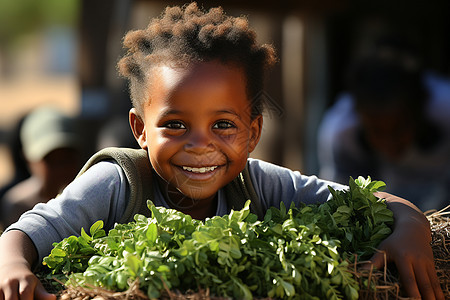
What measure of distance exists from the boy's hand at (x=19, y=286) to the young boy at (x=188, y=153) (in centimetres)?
7

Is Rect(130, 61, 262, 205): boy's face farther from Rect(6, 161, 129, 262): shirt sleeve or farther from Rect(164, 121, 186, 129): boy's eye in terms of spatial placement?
Rect(6, 161, 129, 262): shirt sleeve

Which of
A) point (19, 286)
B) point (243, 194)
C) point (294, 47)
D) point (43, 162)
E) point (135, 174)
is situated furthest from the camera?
point (294, 47)

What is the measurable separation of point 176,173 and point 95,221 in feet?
0.79

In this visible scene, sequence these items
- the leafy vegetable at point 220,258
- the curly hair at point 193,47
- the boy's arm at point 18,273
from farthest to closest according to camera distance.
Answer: the curly hair at point 193,47 → the boy's arm at point 18,273 → the leafy vegetable at point 220,258

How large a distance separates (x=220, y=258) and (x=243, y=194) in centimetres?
59

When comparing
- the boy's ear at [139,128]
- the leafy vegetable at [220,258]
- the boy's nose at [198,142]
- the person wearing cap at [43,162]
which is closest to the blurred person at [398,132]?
the person wearing cap at [43,162]

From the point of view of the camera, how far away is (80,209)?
64.0 inches

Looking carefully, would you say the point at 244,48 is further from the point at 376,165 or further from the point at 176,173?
the point at 376,165

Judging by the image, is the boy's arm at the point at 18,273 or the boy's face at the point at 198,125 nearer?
the boy's arm at the point at 18,273

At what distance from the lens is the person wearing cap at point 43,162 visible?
10.7ft

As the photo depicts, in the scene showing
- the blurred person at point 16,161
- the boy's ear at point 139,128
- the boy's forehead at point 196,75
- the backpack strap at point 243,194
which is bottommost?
the blurred person at point 16,161

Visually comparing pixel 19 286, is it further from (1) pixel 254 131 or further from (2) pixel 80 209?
(1) pixel 254 131

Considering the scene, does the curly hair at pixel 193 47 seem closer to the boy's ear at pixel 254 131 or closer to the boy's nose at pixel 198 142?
the boy's ear at pixel 254 131

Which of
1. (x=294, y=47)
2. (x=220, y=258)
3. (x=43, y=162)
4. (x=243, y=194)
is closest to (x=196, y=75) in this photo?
(x=243, y=194)
